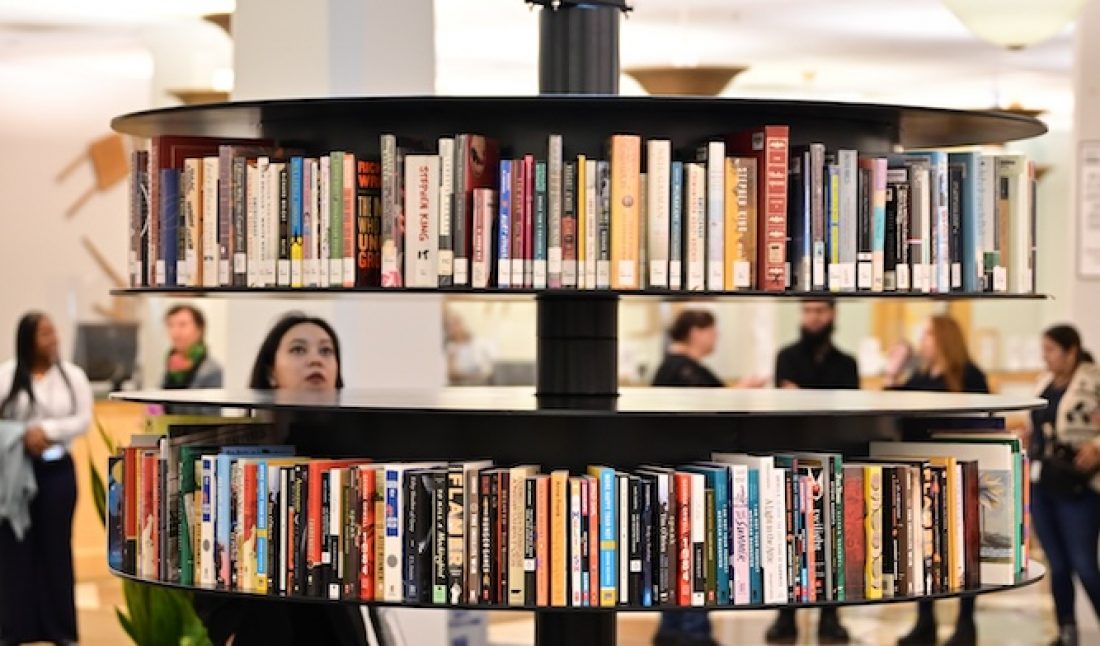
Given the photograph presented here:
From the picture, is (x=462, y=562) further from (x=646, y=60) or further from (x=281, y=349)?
(x=646, y=60)

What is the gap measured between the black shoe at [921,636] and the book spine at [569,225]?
5.12 m

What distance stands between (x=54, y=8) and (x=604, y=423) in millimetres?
6433

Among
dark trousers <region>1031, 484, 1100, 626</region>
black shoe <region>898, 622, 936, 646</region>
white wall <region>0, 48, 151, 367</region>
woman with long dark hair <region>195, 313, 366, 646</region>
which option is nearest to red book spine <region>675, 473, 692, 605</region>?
woman with long dark hair <region>195, 313, 366, 646</region>

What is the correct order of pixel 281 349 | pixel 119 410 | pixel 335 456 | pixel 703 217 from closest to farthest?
pixel 703 217 → pixel 335 456 → pixel 281 349 → pixel 119 410

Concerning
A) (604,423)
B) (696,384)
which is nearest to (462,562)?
(604,423)

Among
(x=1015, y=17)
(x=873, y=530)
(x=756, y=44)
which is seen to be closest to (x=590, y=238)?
(x=873, y=530)

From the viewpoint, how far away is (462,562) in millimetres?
2990

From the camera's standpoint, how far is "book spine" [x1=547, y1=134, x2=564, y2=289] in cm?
296

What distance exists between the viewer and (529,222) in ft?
9.77

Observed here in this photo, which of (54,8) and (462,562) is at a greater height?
(54,8)

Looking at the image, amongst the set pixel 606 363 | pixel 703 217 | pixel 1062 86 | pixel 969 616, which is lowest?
pixel 969 616

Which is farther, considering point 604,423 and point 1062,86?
point 1062,86

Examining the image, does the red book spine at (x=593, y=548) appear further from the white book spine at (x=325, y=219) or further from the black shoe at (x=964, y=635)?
the black shoe at (x=964, y=635)

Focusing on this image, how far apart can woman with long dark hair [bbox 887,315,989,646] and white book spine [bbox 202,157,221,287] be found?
4904 mm
